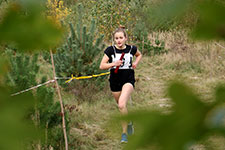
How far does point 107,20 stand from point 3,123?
9.02 metres

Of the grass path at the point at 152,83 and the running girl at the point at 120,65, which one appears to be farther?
the grass path at the point at 152,83

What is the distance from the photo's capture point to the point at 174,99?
1.00 ft

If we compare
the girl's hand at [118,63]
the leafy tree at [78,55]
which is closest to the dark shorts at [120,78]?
the girl's hand at [118,63]

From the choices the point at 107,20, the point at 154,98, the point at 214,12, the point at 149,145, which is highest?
the point at 107,20

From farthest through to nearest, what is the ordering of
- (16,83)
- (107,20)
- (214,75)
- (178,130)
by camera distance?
(107,20) < (214,75) < (16,83) < (178,130)

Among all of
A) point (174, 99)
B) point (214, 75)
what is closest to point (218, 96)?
point (174, 99)

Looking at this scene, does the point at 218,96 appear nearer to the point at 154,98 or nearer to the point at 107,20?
the point at 154,98

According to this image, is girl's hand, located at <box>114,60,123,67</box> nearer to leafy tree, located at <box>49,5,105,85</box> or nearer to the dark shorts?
the dark shorts

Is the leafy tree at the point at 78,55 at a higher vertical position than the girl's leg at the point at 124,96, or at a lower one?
higher

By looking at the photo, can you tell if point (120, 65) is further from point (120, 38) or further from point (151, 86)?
point (151, 86)

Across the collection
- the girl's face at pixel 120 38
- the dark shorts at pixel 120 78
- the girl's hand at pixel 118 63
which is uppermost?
the girl's face at pixel 120 38

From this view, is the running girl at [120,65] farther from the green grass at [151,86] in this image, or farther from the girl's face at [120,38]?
the green grass at [151,86]

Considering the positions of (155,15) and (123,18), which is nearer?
(155,15)

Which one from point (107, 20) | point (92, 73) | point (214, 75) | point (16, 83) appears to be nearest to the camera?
point (16, 83)
